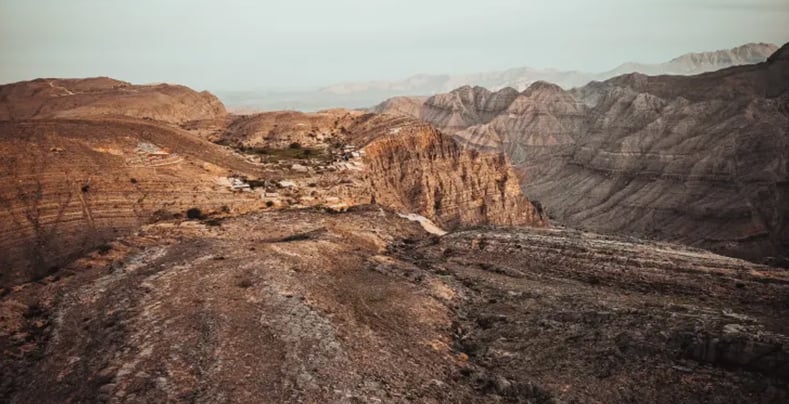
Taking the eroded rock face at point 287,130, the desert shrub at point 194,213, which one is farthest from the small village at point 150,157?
the eroded rock face at point 287,130

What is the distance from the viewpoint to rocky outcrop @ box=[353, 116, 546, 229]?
167 ft

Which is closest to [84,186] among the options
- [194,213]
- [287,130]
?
[194,213]

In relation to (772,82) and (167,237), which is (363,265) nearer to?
(167,237)

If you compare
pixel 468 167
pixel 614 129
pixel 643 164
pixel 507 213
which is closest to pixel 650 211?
pixel 643 164

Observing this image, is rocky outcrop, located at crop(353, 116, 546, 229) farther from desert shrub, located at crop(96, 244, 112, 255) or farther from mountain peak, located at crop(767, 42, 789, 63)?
mountain peak, located at crop(767, 42, 789, 63)

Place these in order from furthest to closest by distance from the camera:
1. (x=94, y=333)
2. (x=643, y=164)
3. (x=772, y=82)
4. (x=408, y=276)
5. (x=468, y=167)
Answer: (x=772, y=82) → (x=643, y=164) → (x=468, y=167) → (x=408, y=276) → (x=94, y=333)

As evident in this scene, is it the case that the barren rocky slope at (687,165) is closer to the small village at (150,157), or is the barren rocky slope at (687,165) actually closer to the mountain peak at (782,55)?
the mountain peak at (782,55)

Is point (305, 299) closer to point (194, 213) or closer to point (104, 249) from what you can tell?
point (104, 249)

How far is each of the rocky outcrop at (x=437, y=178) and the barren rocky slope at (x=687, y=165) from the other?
37820mm

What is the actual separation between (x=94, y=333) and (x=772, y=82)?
14799 centimetres

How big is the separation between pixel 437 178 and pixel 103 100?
161 ft

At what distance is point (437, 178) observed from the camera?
56.4 meters

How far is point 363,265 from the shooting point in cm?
2545

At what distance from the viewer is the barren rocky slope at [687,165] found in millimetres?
80000
